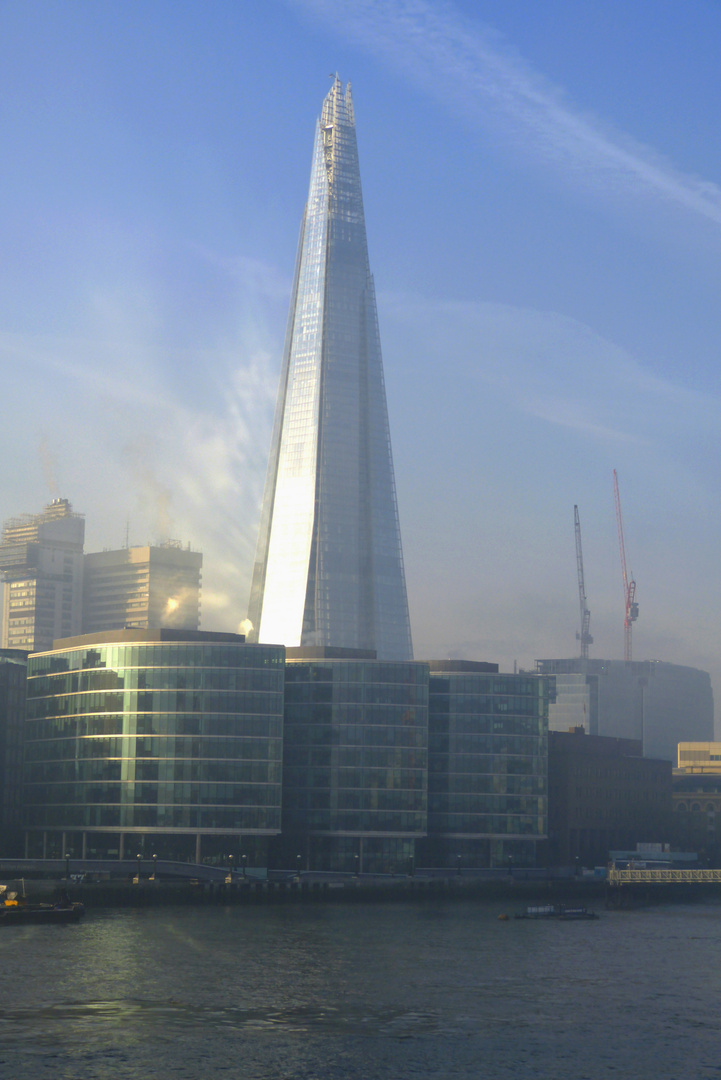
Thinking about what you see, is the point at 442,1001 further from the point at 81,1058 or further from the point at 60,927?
the point at 60,927

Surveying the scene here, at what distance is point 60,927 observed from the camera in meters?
149

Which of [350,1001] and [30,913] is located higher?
[30,913]

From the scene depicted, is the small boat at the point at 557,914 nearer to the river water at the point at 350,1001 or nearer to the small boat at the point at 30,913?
the river water at the point at 350,1001

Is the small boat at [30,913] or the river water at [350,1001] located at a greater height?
the small boat at [30,913]

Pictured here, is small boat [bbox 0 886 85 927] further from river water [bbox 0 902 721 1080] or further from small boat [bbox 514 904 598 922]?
small boat [bbox 514 904 598 922]

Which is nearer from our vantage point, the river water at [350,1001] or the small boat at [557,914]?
the river water at [350,1001]

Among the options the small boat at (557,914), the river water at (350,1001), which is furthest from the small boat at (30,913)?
the small boat at (557,914)

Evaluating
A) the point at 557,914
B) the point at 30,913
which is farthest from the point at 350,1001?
the point at 557,914

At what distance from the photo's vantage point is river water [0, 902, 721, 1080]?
8775 cm

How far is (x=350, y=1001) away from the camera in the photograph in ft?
351

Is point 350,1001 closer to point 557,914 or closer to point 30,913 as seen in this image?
point 30,913

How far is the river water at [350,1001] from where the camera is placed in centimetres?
8775

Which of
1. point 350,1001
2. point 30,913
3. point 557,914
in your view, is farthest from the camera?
point 557,914

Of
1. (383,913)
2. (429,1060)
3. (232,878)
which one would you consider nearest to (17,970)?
(429,1060)
